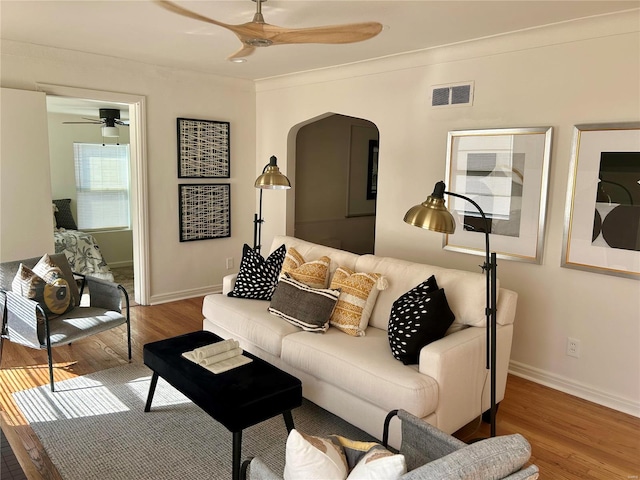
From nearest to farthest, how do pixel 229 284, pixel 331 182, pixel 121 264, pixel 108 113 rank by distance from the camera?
pixel 229 284
pixel 108 113
pixel 331 182
pixel 121 264

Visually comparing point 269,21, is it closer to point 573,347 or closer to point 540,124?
point 540,124

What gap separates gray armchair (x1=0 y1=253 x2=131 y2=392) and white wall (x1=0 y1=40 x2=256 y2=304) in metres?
1.14

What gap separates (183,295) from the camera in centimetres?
552

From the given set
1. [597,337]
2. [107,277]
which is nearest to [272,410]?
[597,337]

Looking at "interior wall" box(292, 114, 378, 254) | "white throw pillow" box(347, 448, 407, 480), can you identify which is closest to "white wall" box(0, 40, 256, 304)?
"interior wall" box(292, 114, 378, 254)

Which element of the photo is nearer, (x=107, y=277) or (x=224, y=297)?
(x=224, y=297)

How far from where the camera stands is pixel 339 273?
11.1ft

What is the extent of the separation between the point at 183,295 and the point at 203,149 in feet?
5.49

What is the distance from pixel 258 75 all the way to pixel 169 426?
3875 millimetres

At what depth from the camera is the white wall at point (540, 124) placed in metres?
3.16

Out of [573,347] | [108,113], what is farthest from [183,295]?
[573,347]

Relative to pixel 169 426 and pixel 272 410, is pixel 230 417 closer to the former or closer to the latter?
pixel 272 410

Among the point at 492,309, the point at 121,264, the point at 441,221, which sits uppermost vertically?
the point at 441,221

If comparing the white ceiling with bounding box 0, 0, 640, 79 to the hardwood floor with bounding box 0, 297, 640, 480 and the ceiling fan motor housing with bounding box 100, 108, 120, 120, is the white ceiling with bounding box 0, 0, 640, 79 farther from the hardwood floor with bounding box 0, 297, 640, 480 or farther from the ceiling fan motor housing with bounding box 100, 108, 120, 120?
the hardwood floor with bounding box 0, 297, 640, 480
